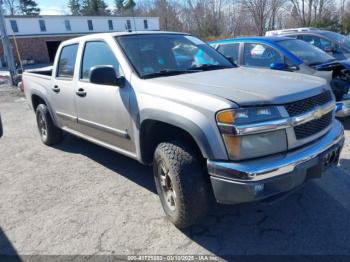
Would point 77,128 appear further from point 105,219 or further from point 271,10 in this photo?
point 271,10

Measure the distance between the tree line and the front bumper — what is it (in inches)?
1100

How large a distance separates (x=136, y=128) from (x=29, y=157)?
10.0 feet

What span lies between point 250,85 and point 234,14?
4725 centimetres

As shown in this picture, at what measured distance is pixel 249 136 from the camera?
96.7 inches

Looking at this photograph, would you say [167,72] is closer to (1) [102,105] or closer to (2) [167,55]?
(2) [167,55]

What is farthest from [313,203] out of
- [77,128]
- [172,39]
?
[77,128]

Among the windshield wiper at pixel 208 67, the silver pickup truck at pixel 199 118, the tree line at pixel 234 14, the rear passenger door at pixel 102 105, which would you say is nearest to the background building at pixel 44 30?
the tree line at pixel 234 14

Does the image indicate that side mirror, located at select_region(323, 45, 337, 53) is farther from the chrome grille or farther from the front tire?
the front tire

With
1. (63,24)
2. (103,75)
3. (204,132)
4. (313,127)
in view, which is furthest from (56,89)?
(63,24)

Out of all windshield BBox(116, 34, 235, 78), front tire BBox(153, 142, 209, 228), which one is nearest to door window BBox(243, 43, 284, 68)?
windshield BBox(116, 34, 235, 78)

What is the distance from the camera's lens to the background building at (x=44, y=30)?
40.2 metres

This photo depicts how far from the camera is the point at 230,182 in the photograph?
247 centimetres

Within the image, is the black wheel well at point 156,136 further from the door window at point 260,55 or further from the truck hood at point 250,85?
the door window at point 260,55

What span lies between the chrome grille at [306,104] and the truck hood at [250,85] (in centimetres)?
4
